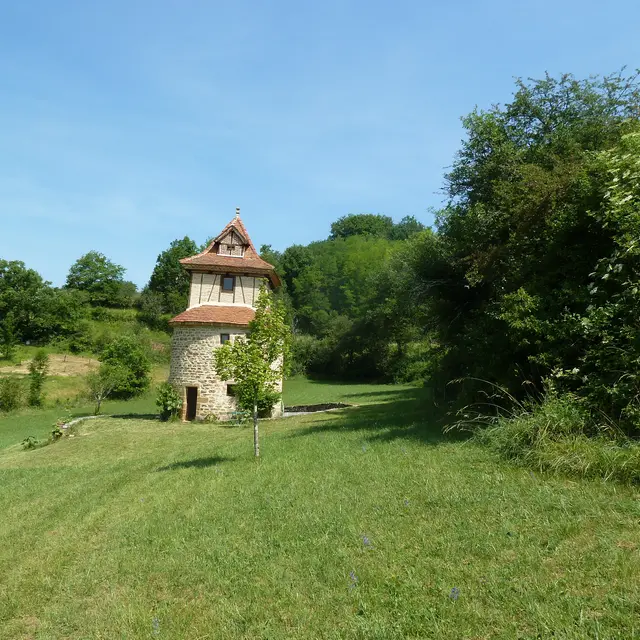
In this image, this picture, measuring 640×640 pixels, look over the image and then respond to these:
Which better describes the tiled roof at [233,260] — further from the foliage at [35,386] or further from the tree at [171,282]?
the tree at [171,282]

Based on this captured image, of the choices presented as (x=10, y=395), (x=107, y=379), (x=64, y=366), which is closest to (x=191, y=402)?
(x=107, y=379)

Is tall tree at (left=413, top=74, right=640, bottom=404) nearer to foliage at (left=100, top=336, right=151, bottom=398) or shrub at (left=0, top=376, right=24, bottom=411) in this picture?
foliage at (left=100, top=336, right=151, bottom=398)

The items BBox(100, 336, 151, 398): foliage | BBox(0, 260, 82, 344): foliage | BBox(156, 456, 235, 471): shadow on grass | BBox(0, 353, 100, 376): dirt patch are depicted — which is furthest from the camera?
BBox(0, 260, 82, 344): foliage

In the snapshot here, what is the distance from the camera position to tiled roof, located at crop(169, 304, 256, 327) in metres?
24.5

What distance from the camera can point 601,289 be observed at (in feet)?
31.0

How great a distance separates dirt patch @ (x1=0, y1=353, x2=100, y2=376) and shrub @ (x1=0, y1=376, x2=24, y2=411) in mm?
6073

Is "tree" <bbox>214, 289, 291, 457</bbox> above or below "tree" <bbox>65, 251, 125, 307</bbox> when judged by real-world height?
below

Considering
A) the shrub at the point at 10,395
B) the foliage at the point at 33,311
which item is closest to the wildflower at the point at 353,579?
the shrub at the point at 10,395

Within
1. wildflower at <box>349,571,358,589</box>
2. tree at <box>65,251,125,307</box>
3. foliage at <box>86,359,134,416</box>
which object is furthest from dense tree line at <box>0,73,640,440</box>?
tree at <box>65,251,125,307</box>

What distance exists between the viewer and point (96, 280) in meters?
71.2

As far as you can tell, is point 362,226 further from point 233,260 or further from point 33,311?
point 233,260

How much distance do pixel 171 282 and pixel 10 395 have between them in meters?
39.1

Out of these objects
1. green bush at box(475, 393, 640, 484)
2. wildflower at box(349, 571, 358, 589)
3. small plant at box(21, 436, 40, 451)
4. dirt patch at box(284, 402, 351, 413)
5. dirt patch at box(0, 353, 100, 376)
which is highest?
dirt patch at box(0, 353, 100, 376)

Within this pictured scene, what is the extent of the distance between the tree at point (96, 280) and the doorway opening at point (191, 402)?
5086 centimetres
